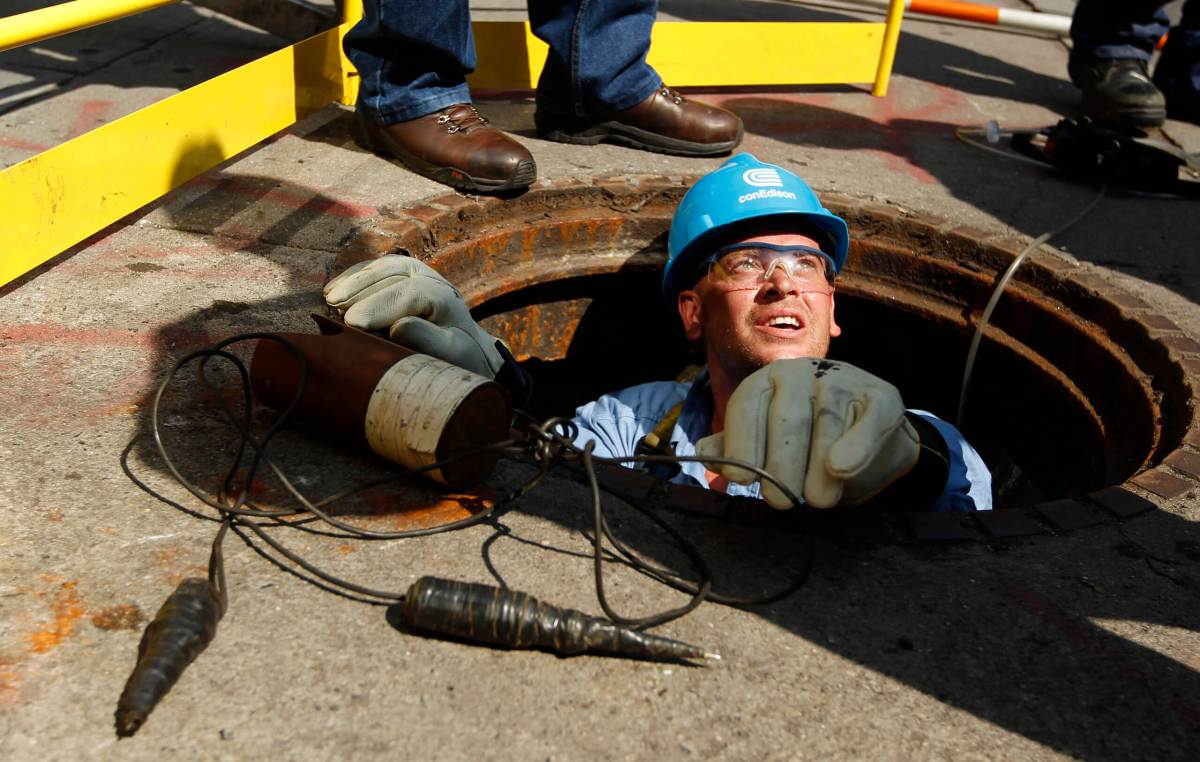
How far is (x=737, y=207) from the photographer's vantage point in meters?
3.14

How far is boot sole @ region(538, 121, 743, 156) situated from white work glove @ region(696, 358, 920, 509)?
79.1 inches

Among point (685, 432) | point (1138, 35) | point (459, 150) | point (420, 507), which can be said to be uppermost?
point (1138, 35)

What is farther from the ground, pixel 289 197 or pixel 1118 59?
pixel 1118 59

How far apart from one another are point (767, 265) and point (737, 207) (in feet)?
0.64

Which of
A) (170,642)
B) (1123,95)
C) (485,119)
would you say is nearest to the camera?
(170,642)

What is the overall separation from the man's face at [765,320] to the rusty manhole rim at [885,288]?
66 centimetres

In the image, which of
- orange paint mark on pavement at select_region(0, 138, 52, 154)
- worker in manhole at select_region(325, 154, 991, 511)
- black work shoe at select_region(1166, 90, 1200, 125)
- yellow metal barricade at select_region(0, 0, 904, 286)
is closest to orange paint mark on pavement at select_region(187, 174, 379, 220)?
yellow metal barricade at select_region(0, 0, 904, 286)

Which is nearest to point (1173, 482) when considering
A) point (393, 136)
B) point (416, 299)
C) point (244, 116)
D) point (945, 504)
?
point (945, 504)

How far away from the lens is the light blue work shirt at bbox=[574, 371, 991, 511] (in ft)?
8.88

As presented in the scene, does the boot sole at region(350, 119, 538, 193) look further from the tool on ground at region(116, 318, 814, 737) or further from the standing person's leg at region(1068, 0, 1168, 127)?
the standing person's leg at region(1068, 0, 1168, 127)

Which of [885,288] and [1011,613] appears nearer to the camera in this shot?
[1011,613]

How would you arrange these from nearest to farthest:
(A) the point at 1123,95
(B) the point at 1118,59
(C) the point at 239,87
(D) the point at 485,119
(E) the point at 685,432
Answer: (E) the point at 685,432 → (C) the point at 239,87 → (D) the point at 485,119 → (A) the point at 1123,95 → (B) the point at 1118,59

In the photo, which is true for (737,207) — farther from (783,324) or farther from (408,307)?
(408,307)

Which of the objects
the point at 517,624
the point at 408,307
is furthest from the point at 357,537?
the point at 408,307
